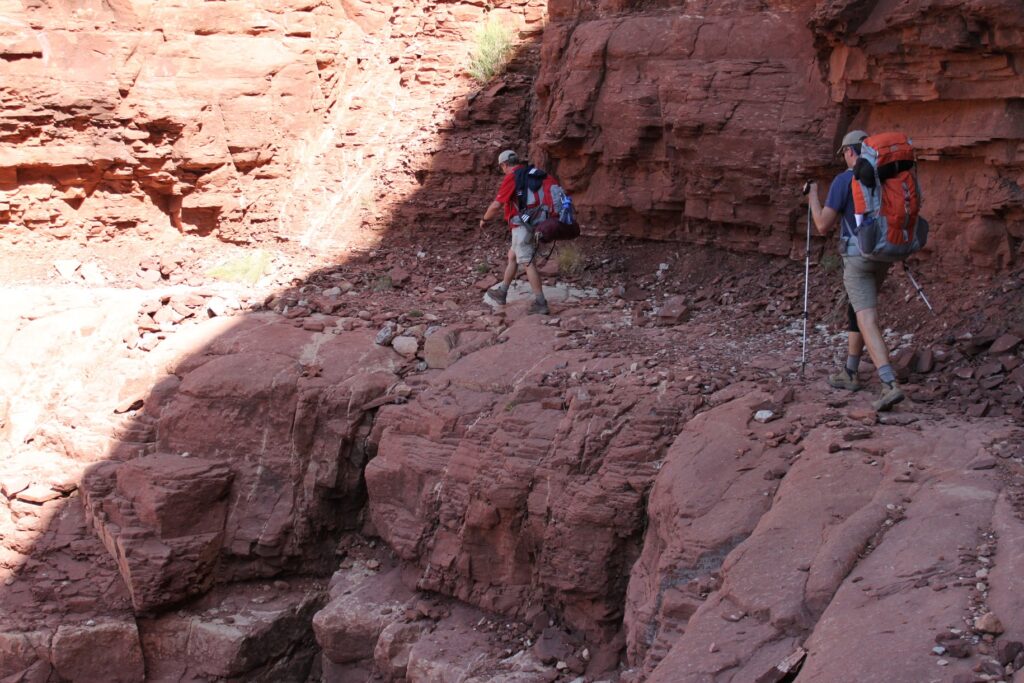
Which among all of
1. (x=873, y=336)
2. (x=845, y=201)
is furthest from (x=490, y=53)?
(x=873, y=336)

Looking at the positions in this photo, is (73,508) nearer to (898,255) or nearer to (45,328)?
(45,328)

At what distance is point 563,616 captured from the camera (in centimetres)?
746

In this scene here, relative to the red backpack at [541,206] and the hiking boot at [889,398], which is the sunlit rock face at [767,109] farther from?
the hiking boot at [889,398]

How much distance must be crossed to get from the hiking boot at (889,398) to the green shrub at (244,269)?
7.00 meters

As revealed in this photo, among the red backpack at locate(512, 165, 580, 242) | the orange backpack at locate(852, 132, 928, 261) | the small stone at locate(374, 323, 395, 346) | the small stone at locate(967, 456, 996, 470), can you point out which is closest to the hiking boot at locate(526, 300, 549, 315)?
the red backpack at locate(512, 165, 580, 242)

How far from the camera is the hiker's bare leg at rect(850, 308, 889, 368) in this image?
6.44m

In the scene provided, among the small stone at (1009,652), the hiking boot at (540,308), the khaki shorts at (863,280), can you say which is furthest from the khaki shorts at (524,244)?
the small stone at (1009,652)

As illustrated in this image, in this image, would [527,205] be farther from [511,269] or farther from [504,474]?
[504,474]

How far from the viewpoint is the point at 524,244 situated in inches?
370

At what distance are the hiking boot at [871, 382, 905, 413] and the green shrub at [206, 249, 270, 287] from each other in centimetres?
700

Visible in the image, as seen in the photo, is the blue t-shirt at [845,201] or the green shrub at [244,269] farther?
the green shrub at [244,269]

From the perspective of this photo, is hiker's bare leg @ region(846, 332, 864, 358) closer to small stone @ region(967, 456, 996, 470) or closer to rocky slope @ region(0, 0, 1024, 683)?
rocky slope @ region(0, 0, 1024, 683)

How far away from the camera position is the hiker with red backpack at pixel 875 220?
6.41 m

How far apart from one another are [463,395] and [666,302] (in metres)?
2.04
